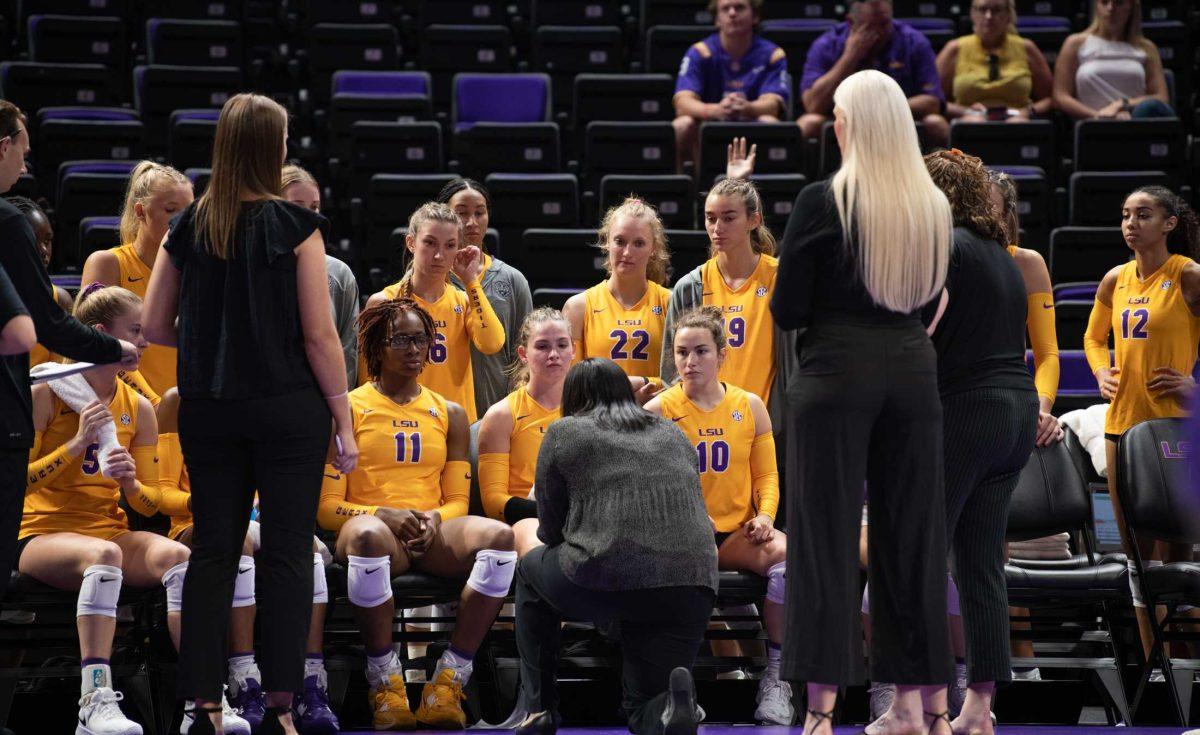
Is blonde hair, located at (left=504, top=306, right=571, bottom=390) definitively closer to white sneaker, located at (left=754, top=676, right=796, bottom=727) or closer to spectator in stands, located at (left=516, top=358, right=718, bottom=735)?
Result: spectator in stands, located at (left=516, top=358, right=718, bottom=735)

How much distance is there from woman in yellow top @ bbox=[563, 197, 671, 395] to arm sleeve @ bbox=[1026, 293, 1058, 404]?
54.6 inches

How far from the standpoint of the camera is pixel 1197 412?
2.81 meters

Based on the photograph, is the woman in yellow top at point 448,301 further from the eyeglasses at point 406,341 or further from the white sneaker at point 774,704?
the white sneaker at point 774,704

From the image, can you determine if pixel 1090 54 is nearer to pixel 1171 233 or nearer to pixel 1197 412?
pixel 1171 233

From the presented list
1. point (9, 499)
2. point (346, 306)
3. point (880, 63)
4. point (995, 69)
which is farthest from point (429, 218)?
point (995, 69)

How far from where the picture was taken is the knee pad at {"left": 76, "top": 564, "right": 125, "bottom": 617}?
148 inches

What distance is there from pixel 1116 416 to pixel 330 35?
5.48 metres

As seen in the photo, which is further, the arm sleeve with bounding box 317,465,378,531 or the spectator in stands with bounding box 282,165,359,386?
the spectator in stands with bounding box 282,165,359,386

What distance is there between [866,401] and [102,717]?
7.21ft

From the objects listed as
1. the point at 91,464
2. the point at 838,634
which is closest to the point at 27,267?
the point at 91,464

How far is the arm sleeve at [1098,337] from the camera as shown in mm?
5352

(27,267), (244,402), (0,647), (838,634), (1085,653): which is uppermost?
(27,267)

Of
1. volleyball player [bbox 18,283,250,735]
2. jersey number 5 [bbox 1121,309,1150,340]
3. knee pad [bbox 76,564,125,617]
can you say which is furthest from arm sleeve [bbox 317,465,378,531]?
jersey number 5 [bbox 1121,309,1150,340]

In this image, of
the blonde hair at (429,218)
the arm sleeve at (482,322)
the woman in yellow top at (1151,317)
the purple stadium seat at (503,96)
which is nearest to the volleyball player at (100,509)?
the blonde hair at (429,218)
